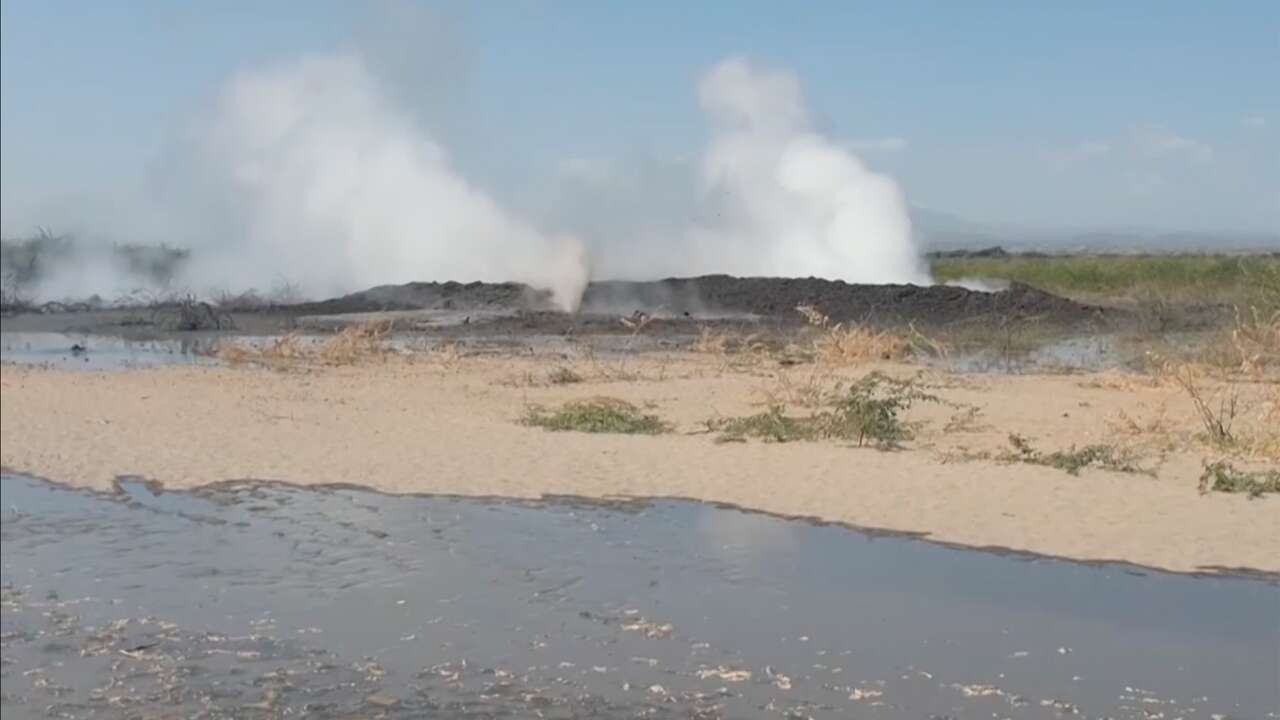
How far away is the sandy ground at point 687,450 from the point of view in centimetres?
1113

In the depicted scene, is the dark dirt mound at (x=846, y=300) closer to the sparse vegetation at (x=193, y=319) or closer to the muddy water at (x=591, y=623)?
the sparse vegetation at (x=193, y=319)

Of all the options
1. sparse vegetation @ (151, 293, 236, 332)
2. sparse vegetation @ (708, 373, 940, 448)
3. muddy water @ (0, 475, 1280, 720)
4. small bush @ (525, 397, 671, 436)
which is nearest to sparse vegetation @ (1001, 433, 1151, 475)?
sparse vegetation @ (708, 373, 940, 448)

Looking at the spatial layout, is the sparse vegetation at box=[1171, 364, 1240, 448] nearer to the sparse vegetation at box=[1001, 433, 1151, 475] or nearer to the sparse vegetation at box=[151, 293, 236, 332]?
the sparse vegetation at box=[1001, 433, 1151, 475]

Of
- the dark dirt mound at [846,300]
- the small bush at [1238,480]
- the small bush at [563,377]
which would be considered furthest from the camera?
the dark dirt mound at [846,300]

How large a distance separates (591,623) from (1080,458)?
6.28m

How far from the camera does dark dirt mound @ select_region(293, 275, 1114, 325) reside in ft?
109

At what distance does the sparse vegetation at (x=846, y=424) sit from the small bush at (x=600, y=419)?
30.2 inches

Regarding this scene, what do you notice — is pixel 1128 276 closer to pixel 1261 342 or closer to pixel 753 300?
pixel 753 300

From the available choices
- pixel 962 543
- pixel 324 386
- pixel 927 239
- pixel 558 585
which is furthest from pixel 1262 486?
pixel 927 239

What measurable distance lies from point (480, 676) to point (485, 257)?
117ft

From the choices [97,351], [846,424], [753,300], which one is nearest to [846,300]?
[753,300]

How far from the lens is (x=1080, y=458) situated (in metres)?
13.2

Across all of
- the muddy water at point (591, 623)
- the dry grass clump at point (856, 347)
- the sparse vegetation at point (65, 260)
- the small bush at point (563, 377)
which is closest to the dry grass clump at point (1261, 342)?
the muddy water at point (591, 623)

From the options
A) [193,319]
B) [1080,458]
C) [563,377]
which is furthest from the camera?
[193,319]
